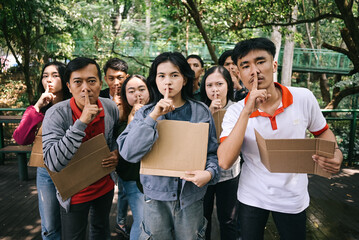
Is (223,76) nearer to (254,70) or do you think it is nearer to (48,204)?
(254,70)

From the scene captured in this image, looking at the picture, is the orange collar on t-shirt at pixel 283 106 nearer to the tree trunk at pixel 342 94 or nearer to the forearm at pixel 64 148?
the forearm at pixel 64 148

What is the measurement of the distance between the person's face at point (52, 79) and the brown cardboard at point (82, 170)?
879 mm

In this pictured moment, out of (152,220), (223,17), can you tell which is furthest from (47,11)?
(152,220)

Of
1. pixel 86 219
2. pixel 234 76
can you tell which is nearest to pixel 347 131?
pixel 234 76

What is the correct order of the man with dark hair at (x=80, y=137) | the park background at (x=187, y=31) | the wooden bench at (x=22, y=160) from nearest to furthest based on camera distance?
the man with dark hair at (x=80, y=137)
the wooden bench at (x=22, y=160)
the park background at (x=187, y=31)

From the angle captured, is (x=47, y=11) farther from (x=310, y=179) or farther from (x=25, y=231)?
(x=310, y=179)

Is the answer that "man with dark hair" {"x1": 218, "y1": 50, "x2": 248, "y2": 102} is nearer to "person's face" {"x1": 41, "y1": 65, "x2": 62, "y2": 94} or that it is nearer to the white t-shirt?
the white t-shirt

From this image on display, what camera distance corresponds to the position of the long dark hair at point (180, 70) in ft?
5.47

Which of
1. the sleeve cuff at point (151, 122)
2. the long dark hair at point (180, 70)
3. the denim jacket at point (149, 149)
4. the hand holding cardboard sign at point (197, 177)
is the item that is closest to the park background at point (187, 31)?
the long dark hair at point (180, 70)

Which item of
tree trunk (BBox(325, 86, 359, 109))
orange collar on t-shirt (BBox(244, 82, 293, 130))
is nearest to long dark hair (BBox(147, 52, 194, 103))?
orange collar on t-shirt (BBox(244, 82, 293, 130))

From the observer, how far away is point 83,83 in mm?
1819

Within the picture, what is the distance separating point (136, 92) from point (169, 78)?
872 millimetres

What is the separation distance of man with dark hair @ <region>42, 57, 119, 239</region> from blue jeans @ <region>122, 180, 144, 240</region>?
0.25 m

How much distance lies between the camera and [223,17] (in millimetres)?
5910
